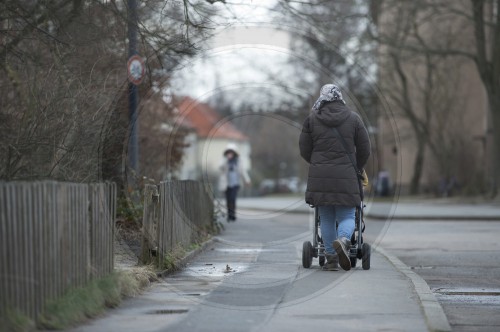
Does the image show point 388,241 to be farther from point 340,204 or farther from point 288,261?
point 340,204

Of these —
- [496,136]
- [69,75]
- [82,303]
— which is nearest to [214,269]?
[69,75]

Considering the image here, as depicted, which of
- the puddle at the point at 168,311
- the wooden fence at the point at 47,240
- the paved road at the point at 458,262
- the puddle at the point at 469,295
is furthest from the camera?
the puddle at the point at 469,295

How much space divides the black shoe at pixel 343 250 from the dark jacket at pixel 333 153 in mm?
419

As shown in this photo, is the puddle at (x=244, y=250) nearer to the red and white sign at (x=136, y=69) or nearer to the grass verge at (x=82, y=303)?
A: the red and white sign at (x=136, y=69)

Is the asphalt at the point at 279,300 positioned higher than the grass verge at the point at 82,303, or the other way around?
the grass verge at the point at 82,303

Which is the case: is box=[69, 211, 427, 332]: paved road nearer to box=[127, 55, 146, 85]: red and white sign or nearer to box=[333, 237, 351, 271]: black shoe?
box=[333, 237, 351, 271]: black shoe

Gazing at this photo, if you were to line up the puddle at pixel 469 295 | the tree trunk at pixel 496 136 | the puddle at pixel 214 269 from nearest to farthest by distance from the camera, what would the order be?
the puddle at pixel 469 295 < the puddle at pixel 214 269 < the tree trunk at pixel 496 136

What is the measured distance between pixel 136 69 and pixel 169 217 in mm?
3650

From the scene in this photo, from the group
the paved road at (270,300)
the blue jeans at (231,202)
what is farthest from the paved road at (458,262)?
the blue jeans at (231,202)

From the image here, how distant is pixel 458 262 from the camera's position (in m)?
12.7

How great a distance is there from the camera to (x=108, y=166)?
14.2m

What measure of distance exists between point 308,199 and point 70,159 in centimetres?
285

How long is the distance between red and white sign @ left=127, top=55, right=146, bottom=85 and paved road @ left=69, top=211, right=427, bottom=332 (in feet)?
9.71

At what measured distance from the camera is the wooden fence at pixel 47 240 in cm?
627
